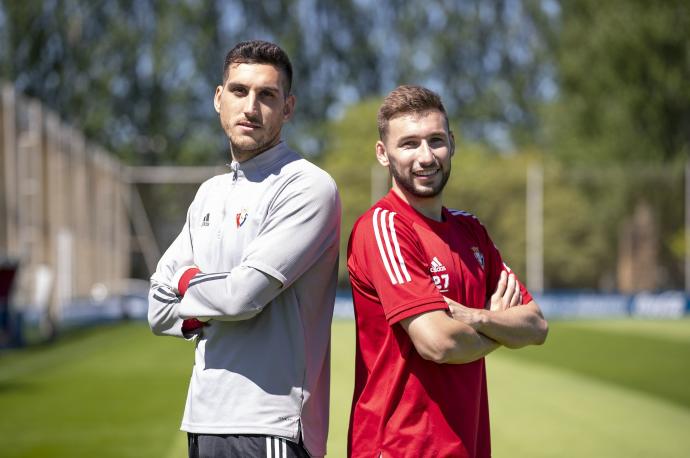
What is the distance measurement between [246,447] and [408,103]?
1150mm

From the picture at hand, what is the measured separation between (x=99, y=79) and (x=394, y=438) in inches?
1687

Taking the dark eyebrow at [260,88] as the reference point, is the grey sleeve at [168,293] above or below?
below

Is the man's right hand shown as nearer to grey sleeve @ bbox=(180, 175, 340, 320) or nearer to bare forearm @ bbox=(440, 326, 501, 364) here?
bare forearm @ bbox=(440, 326, 501, 364)

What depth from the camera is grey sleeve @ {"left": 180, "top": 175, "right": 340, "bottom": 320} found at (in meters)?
2.96

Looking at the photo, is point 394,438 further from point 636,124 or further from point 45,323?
point 636,124

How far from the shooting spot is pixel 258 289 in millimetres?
2963

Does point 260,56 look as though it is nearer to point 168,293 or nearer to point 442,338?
point 168,293

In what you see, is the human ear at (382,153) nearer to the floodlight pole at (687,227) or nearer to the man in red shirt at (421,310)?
the man in red shirt at (421,310)

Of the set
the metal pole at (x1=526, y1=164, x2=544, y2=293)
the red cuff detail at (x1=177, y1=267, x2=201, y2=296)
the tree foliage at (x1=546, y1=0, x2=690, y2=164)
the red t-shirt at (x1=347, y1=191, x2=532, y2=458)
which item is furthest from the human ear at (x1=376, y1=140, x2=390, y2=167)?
the tree foliage at (x1=546, y1=0, x2=690, y2=164)

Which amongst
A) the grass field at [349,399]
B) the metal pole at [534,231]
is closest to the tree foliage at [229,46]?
the metal pole at [534,231]

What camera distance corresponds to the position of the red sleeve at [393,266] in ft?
9.73

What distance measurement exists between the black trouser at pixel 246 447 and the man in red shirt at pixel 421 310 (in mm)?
191

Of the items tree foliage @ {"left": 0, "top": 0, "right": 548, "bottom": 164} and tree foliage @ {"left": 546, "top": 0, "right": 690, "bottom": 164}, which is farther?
tree foliage @ {"left": 0, "top": 0, "right": 548, "bottom": 164}

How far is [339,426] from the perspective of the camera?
29.1ft
